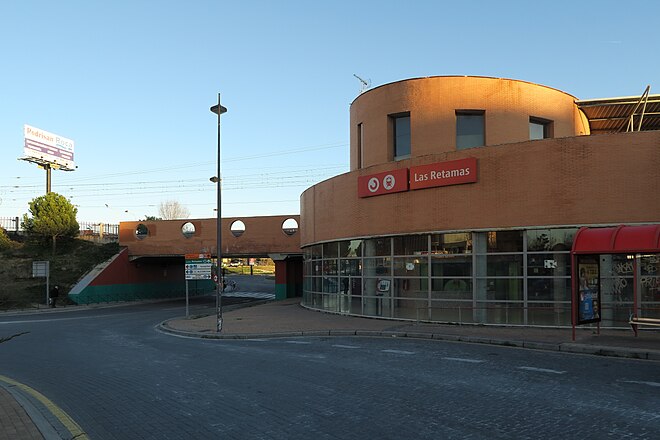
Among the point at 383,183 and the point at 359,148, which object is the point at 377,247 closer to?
the point at 383,183

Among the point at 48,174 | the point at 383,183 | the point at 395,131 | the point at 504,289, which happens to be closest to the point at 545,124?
the point at 395,131

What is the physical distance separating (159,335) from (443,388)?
45.7 ft

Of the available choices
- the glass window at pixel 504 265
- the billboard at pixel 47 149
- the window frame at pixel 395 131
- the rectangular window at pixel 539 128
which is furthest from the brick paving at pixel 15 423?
the billboard at pixel 47 149

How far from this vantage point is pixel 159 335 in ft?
67.7

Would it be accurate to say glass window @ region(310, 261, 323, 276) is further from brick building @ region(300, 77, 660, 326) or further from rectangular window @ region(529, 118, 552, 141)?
rectangular window @ region(529, 118, 552, 141)

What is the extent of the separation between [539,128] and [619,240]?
40.0 feet

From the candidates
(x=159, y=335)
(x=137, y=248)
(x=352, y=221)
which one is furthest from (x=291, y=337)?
(x=137, y=248)

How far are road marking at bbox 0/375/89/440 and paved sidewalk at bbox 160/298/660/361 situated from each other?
29.4ft

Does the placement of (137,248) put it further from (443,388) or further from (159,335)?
(443,388)

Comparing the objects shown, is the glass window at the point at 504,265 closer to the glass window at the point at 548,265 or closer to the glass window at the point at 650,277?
the glass window at the point at 548,265

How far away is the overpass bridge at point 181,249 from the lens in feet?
138

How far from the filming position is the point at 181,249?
45.3 m

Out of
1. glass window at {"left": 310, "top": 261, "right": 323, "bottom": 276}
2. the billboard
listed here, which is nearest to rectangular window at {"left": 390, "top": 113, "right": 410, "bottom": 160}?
glass window at {"left": 310, "top": 261, "right": 323, "bottom": 276}

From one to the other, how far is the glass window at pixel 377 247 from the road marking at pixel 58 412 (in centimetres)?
1471
